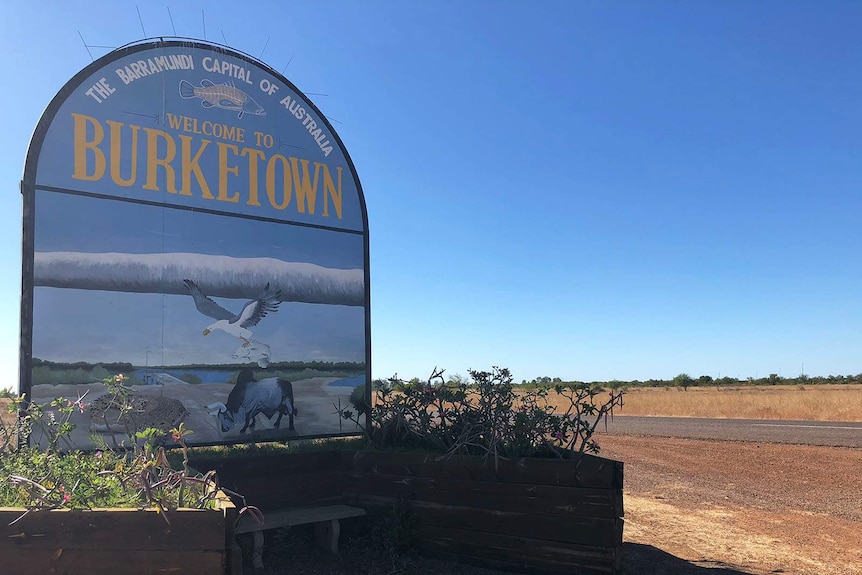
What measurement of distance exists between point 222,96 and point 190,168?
86 cm

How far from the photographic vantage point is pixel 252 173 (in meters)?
6.65

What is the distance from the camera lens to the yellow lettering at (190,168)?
6.20 m

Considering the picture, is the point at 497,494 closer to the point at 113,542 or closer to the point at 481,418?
the point at 481,418

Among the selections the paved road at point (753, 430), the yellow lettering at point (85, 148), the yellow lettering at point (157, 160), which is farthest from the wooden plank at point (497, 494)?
the paved road at point (753, 430)

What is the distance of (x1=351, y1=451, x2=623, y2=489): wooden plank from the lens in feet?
16.8

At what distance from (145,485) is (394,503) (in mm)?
3512

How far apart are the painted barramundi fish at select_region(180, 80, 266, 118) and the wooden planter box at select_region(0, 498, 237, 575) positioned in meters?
4.63

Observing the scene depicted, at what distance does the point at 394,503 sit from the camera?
5.99 m

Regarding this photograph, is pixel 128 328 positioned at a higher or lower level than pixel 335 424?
higher

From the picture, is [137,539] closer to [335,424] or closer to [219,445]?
[219,445]

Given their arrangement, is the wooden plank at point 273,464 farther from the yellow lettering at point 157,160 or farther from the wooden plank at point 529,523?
the yellow lettering at point 157,160

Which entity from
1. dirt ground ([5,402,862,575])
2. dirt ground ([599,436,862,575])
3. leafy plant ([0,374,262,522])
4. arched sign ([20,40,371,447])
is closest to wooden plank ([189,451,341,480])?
arched sign ([20,40,371,447])

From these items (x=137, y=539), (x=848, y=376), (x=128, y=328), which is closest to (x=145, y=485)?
(x=137, y=539)

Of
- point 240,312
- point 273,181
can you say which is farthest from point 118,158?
point 240,312
